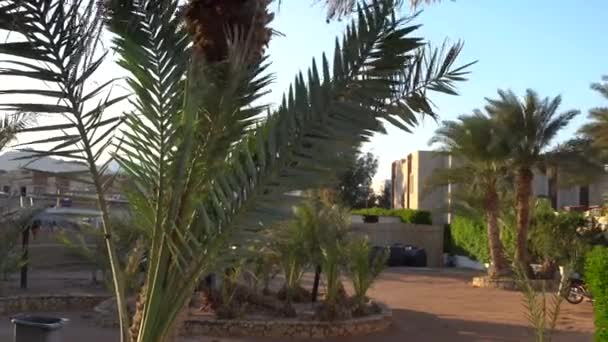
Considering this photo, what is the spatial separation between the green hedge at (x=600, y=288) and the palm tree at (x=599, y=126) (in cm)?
1481

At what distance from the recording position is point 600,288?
33.9 feet

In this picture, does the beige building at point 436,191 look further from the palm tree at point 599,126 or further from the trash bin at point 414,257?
the palm tree at point 599,126

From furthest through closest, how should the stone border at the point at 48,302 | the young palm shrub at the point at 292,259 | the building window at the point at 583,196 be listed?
the building window at the point at 583,196
the stone border at the point at 48,302
the young palm shrub at the point at 292,259

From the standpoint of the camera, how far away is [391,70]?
5617 millimetres

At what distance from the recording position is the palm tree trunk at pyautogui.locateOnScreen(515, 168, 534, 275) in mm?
27578

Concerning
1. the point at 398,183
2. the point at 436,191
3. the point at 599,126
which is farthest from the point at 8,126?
the point at 398,183

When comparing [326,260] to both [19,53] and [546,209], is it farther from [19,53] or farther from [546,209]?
[546,209]

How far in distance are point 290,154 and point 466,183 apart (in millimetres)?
24520

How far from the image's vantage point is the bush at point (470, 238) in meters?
32.9

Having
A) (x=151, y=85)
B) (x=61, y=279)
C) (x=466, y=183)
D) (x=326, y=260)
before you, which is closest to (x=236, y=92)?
(x=151, y=85)

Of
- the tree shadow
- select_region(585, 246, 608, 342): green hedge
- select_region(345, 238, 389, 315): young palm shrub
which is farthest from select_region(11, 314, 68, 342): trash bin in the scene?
select_region(345, 238, 389, 315): young palm shrub

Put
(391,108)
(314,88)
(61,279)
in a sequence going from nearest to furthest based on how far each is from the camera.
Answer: (314,88) → (391,108) → (61,279)

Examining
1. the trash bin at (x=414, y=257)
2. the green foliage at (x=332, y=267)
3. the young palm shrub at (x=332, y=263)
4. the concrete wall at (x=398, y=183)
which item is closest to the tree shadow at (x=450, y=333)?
the young palm shrub at (x=332, y=263)

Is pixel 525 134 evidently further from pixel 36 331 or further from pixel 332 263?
pixel 36 331
